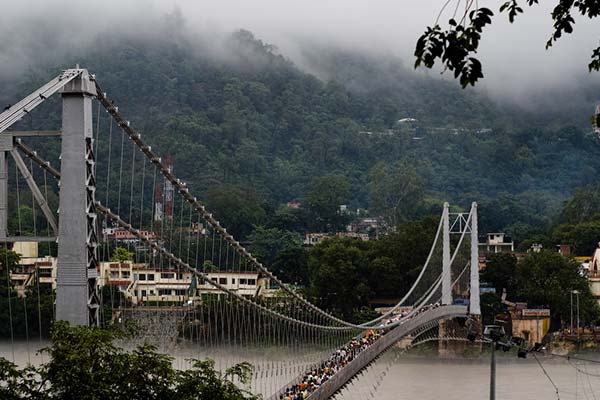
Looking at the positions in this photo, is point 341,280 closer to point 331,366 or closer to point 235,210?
point 331,366

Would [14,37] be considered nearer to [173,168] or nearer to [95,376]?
[173,168]

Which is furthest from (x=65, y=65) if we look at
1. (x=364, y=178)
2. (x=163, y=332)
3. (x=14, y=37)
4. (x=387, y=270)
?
(x=163, y=332)

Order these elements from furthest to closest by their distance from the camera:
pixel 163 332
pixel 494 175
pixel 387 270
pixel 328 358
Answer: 1. pixel 494 175
2. pixel 387 270
3. pixel 328 358
4. pixel 163 332

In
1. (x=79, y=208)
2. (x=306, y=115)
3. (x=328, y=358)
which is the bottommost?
(x=328, y=358)

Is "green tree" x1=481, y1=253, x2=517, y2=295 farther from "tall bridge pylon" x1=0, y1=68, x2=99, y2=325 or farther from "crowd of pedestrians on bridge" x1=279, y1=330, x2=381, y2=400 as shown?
"tall bridge pylon" x1=0, y1=68, x2=99, y2=325

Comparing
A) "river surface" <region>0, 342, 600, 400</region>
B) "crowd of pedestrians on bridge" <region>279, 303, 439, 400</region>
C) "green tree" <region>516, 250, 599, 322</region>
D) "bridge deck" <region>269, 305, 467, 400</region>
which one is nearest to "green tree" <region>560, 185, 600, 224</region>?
"green tree" <region>516, 250, 599, 322</region>

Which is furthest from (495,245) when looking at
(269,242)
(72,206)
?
(72,206)
